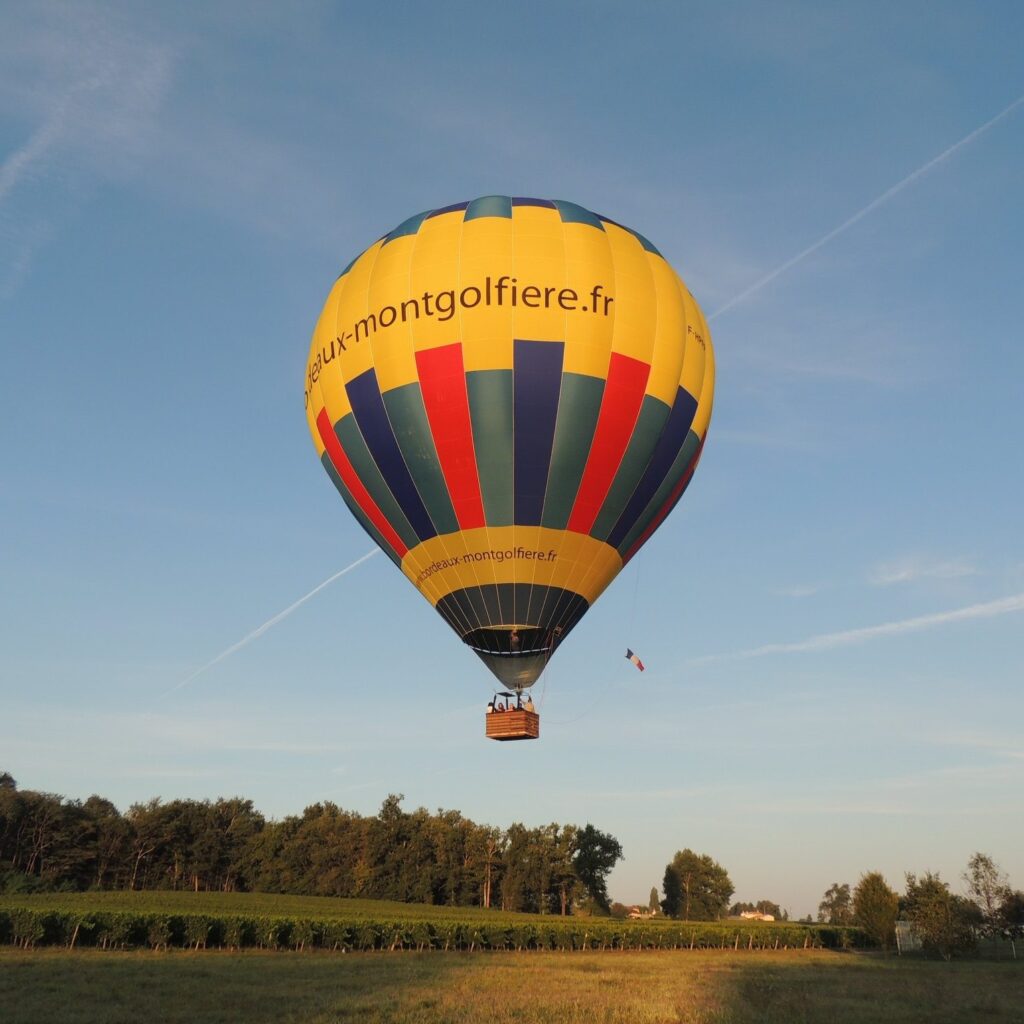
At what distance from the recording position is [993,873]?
2243 inches

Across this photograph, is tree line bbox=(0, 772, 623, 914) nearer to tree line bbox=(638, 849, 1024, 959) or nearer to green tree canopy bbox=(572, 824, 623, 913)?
green tree canopy bbox=(572, 824, 623, 913)

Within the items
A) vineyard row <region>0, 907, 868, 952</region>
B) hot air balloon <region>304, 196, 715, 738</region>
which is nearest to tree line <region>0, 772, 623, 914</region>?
vineyard row <region>0, 907, 868, 952</region>

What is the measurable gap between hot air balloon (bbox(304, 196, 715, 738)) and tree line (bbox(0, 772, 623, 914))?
70305mm

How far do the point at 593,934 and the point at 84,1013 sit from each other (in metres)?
41.7

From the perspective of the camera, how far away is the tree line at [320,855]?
89188 mm

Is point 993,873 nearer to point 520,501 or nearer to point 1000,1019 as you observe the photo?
point 1000,1019

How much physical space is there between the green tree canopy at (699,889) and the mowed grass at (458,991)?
73366 millimetres

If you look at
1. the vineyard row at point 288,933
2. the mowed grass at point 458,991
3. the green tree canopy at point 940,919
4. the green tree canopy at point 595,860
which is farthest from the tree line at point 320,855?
the mowed grass at point 458,991

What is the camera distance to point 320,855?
95.6m

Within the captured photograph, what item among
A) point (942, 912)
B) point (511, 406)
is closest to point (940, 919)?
point (942, 912)

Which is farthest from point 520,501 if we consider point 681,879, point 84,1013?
point 681,879

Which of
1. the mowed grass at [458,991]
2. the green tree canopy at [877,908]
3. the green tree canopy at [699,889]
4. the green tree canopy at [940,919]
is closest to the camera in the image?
the mowed grass at [458,991]

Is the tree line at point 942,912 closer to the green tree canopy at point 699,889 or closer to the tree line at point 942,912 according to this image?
Answer: the tree line at point 942,912

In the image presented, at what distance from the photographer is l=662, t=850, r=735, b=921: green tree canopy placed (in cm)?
10812
